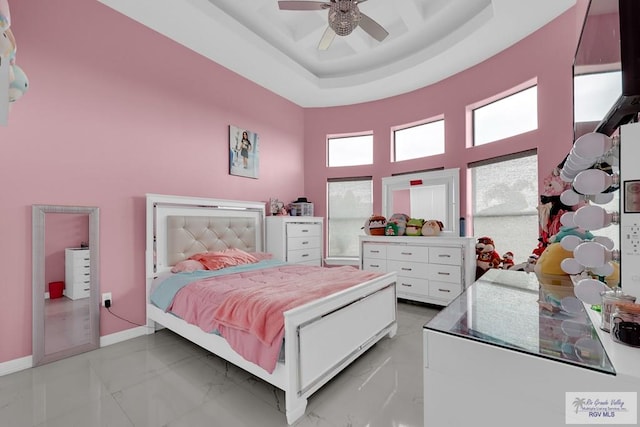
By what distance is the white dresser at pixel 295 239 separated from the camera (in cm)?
397

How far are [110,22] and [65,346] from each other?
3.13 meters

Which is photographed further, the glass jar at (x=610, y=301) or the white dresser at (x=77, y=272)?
the white dresser at (x=77, y=272)

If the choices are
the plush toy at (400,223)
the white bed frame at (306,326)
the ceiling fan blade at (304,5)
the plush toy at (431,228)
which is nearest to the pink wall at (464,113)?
the plush toy at (431,228)

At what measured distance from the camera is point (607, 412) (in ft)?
1.83

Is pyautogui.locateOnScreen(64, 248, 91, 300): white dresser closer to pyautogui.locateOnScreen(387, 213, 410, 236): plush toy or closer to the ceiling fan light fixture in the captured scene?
the ceiling fan light fixture

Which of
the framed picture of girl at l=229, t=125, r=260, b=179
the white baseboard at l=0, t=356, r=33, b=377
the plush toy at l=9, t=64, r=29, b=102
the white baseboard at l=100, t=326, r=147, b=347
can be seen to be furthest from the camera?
the framed picture of girl at l=229, t=125, r=260, b=179

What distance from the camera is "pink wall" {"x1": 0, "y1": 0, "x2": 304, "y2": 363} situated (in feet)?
7.25

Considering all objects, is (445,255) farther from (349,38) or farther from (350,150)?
(349,38)

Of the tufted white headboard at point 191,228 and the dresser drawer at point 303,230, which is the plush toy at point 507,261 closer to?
the dresser drawer at point 303,230

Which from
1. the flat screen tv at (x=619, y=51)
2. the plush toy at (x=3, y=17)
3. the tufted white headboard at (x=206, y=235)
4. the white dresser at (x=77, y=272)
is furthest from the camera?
the tufted white headboard at (x=206, y=235)

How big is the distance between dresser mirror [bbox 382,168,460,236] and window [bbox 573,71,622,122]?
2.30 metres

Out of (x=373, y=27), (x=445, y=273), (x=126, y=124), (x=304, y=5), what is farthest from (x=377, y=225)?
(x=126, y=124)

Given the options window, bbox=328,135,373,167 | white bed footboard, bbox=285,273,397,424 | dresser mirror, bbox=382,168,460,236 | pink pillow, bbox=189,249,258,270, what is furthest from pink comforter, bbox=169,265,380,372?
window, bbox=328,135,373,167

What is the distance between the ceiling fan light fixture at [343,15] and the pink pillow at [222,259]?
2526 mm
